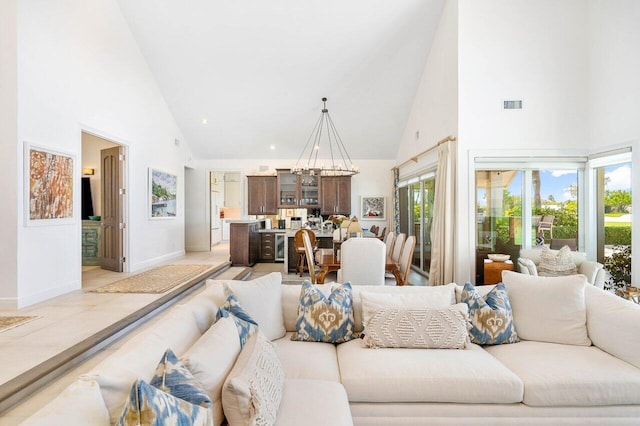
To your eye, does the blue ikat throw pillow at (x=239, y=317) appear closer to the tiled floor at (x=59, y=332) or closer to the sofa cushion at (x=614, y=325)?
the tiled floor at (x=59, y=332)

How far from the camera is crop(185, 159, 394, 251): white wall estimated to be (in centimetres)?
928

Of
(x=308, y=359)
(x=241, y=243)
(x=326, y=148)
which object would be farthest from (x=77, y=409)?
(x=326, y=148)

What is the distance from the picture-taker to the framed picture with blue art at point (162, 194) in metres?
6.97

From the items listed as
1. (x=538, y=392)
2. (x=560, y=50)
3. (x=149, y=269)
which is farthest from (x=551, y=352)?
(x=149, y=269)

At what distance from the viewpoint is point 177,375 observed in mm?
1173

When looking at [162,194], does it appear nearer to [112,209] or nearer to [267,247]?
[112,209]

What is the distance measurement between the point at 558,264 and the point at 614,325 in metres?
2.19

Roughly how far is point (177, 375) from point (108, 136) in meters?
5.66

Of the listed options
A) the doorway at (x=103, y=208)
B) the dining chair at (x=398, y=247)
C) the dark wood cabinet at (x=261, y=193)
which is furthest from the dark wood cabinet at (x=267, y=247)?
the dining chair at (x=398, y=247)

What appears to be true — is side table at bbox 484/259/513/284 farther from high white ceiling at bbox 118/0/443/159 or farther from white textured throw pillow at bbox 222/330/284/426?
high white ceiling at bbox 118/0/443/159

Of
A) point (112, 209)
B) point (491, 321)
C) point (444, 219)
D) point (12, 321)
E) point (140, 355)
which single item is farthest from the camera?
point (112, 209)

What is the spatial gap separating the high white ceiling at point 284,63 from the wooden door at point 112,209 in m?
1.89

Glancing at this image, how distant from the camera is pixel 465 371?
1.90 meters

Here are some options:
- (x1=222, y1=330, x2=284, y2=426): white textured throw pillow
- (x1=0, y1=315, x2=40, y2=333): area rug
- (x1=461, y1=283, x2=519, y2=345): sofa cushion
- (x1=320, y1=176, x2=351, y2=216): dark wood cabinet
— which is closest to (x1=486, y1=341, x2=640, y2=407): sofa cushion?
(x1=461, y1=283, x2=519, y2=345): sofa cushion
